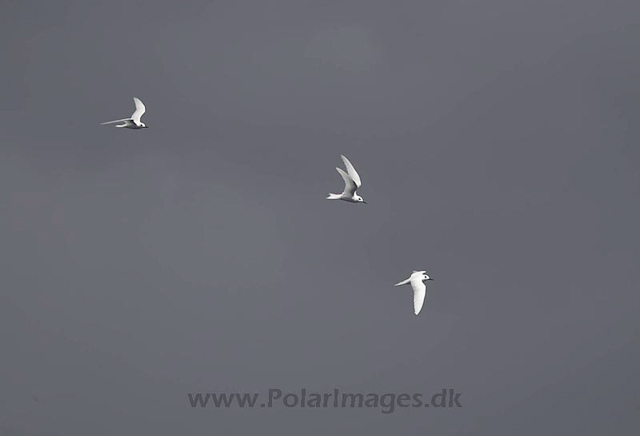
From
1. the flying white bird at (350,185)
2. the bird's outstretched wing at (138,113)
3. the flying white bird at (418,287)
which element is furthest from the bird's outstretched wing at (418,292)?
the bird's outstretched wing at (138,113)

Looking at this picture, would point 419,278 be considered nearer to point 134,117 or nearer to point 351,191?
point 351,191

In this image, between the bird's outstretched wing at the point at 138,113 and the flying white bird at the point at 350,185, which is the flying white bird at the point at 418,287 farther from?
the bird's outstretched wing at the point at 138,113

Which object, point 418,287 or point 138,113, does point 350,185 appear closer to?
point 418,287

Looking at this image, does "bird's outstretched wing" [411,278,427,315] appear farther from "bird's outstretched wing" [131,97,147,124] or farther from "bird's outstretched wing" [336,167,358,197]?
"bird's outstretched wing" [131,97,147,124]

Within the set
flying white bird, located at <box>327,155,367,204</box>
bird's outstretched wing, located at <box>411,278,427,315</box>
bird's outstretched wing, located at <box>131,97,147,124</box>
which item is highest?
bird's outstretched wing, located at <box>131,97,147,124</box>

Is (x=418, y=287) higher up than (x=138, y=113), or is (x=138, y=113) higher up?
(x=138, y=113)

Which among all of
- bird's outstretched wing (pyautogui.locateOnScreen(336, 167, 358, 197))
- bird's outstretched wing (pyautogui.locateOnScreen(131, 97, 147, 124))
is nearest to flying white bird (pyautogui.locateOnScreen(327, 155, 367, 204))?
bird's outstretched wing (pyautogui.locateOnScreen(336, 167, 358, 197))

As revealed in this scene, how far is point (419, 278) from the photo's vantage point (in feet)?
310

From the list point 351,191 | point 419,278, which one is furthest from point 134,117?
point 419,278

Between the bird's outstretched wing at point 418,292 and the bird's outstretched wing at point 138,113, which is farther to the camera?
the bird's outstretched wing at point 138,113

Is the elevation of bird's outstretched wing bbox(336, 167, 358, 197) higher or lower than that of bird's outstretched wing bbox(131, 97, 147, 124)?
lower

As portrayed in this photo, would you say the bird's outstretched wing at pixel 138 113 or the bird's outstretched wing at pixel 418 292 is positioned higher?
the bird's outstretched wing at pixel 138 113

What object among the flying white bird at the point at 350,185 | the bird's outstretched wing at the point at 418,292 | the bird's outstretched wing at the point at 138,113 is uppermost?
the bird's outstretched wing at the point at 138,113

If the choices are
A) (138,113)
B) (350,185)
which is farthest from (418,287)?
(138,113)
